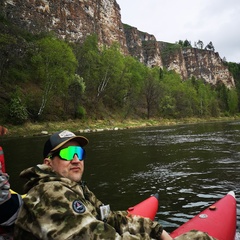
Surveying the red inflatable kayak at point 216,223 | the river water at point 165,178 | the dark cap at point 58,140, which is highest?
the dark cap at point 58,140

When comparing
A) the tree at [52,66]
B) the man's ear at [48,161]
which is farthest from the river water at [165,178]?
the tree at [52,66]

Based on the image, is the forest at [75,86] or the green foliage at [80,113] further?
the green foliage at [80,113]

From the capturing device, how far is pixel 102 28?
88.6 metres

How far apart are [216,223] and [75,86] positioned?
33.5 m

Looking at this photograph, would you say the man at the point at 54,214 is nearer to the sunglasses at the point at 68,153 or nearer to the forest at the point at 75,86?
the sunglasses at the point at 68,153

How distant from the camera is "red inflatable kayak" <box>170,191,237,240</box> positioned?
12.2 ft

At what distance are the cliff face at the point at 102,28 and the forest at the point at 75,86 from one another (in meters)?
13.9

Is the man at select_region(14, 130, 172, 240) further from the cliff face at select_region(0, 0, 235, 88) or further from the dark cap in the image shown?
the cliff face at select_region(0, 0, 235, 88)

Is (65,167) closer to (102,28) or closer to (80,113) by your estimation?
(80,113)

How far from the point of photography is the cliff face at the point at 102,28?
58750 millimetres

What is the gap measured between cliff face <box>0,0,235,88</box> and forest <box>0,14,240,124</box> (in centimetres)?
1391

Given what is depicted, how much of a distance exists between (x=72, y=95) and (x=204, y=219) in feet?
112

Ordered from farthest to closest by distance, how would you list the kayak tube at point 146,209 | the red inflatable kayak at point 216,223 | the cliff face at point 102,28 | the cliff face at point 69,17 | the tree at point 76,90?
1. the cliff face at point 102,28
2. the cliff face at point 69,17
3. the tree at point 76,90
4. the kayak tube at point 146,209
5. the red inflatable kayak at point 216,223

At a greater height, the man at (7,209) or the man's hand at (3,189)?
the man's hand at (3,189)
